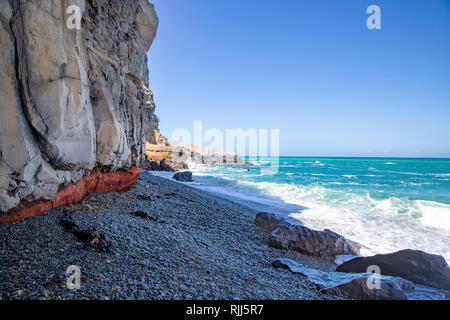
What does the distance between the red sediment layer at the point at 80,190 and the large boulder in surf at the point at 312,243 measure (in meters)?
5.96

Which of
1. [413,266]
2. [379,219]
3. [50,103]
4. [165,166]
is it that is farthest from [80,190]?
[165,166]

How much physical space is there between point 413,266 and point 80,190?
907 centimetres

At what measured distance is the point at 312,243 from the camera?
21.1 ft

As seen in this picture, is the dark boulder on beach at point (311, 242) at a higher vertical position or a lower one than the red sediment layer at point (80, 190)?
lower

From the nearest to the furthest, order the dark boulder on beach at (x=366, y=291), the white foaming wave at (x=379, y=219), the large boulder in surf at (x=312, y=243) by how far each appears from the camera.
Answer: the dark boulder on beach at (x=366, y=291)
the large boulder in surf at (x=312, y=243)
the white foaming wave at (x=379, y=219)

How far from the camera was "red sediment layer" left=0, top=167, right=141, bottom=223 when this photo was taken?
4.17 meters

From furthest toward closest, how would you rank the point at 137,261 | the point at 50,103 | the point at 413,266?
1. the point at 413,266
2. the point at 50,103
3. the point at 137,261

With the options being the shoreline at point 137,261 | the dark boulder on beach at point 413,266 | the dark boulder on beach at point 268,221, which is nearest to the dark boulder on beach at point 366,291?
the shoreline at point 137,261

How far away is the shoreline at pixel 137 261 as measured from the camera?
2786mm

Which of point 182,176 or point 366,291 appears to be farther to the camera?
point 182,176

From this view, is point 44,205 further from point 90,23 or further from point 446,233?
point 446,233

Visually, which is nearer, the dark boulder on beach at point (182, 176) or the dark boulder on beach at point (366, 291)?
the dark boulder on beach at point (366, 291)

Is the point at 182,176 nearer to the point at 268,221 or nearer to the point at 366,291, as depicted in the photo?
the point at 268,221

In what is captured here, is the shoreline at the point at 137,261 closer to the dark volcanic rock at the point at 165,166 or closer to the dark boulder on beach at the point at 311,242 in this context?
the dark boulder on beach at the point at 311,242
